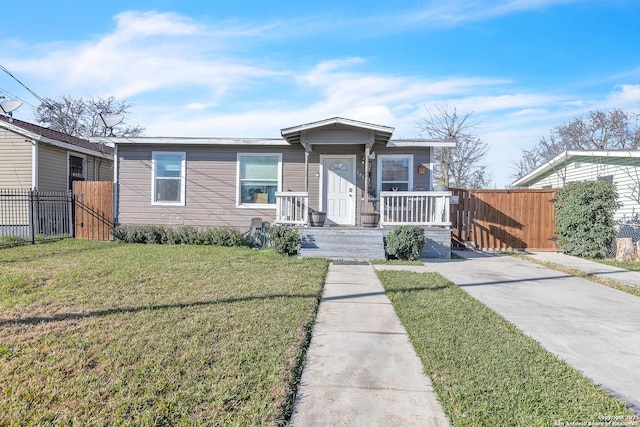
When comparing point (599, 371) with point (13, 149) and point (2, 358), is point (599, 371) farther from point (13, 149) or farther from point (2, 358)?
→ point (13, 149)

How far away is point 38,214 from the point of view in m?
10.2

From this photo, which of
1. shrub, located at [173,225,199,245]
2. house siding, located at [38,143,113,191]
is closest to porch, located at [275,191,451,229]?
shrub, located at [173,225,199,245]

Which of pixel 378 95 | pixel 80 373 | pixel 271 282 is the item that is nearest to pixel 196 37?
pixel 378 95

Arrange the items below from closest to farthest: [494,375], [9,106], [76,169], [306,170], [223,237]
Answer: [494,375]
[306,170]
[223,237]
[9,106]
[76,169]

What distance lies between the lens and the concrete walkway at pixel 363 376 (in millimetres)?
1889

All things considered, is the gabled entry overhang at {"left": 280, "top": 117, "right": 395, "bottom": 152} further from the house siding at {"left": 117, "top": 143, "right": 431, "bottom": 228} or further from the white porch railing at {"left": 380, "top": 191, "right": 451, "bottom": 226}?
the white porch railing at {"left": 380, "top": 191, "right": 451, "bottom": 226}

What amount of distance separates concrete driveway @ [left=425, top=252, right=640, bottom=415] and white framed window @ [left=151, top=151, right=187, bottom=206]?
7.39 m

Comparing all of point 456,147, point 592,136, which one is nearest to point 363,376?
point 456,147

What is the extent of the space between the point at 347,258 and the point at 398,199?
7.17 feet

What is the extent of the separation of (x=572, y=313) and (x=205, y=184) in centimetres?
895

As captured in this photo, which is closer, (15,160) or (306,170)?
(306,170)

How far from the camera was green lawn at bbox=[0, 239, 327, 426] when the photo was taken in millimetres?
1884

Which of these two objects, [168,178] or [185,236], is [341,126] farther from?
[168,178]

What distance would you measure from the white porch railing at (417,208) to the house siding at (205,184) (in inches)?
44.7
